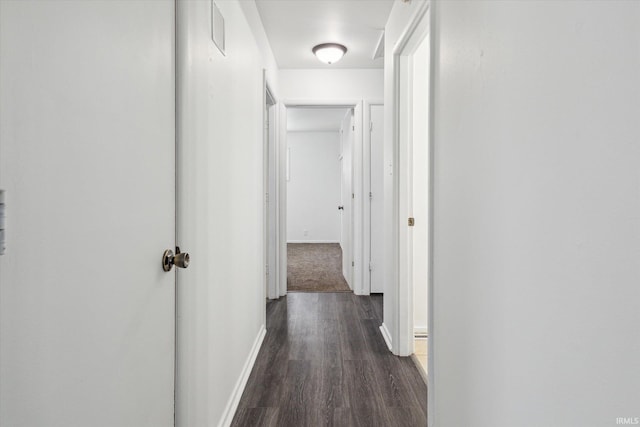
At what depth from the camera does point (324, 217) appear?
8.60 meters

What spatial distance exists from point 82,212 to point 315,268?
5.01 metres

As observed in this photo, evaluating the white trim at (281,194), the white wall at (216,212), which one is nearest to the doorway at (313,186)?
the white trim at (281,194)

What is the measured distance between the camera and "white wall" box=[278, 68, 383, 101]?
161 inches

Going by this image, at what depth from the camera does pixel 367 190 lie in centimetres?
418

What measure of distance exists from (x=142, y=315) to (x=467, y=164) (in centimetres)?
107

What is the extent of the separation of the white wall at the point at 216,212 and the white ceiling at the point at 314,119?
3.90 metres

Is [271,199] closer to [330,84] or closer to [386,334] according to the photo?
[330,84]

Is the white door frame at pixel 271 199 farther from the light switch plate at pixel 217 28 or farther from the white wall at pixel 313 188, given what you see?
the white wall at pixel 313 188

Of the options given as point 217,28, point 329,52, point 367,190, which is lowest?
point 367,190

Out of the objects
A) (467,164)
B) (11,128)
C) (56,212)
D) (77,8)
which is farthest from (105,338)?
(467,164)

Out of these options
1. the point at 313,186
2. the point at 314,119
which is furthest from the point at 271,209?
the point at 313,186

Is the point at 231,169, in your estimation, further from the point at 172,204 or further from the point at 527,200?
the point at 527,200

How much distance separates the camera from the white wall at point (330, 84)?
4.09 meters

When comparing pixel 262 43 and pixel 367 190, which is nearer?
pixel 262 43
